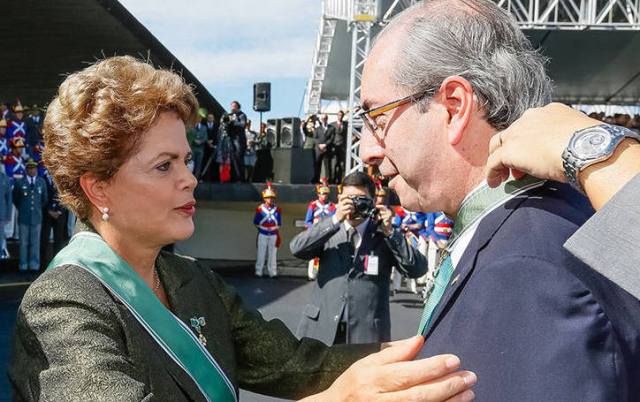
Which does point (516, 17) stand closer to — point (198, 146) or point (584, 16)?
point (584, 16)

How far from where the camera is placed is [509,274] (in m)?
1.24

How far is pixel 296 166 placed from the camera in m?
19.4

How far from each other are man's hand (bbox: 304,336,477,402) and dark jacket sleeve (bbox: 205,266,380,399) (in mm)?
831

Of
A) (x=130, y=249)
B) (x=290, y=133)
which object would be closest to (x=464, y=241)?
(x=130, y=249)

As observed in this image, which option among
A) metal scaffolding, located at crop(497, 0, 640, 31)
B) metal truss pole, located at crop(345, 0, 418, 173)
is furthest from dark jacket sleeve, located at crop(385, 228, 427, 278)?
metal scaffolding, located at crop(497, 0, 640, 31)

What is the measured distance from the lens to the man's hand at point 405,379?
1211 millimetres

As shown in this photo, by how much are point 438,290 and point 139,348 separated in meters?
0.82

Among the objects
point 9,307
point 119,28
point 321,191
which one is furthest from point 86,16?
point 9,307

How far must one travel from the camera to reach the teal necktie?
1502mm

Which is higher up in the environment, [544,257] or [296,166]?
[544,257]

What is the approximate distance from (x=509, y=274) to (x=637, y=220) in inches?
9.4

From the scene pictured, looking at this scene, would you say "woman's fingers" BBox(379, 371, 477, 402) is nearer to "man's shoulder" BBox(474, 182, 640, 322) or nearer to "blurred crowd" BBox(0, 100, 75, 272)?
"man's shoulder" BBox(474, 182, 640, 322)

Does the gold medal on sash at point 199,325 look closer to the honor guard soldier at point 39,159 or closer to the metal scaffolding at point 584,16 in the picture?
the honor guard soldier at point 39,159

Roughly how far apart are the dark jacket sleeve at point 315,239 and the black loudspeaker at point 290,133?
14301 mm
